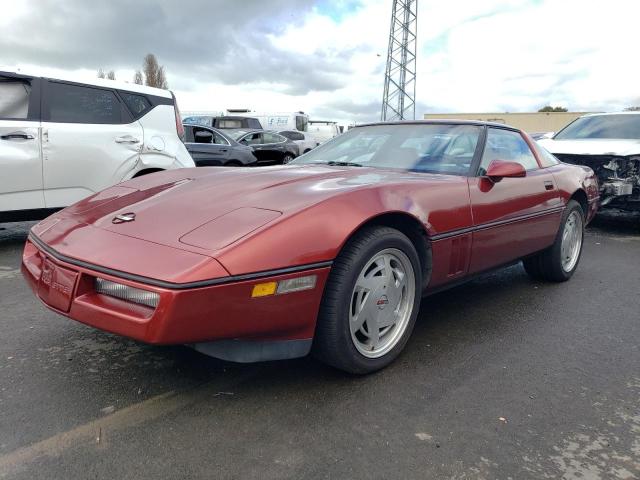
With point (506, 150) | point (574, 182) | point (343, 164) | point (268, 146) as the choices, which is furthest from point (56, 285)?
point (268, 146)

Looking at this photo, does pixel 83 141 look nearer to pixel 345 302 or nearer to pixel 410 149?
pixel 410 149

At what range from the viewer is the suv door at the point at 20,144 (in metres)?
4.56

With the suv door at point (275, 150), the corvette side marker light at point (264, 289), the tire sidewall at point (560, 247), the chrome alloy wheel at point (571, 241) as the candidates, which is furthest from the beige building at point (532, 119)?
the corvette side marker light at point (264, 289)

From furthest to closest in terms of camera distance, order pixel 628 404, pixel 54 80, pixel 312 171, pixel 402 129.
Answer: pixel 54 80
pixel 402 129
pixel 312 171
pixel 628 404

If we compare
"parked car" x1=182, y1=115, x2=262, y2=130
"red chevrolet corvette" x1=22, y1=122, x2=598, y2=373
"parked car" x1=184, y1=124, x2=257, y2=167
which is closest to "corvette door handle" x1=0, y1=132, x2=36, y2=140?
"red chevrolet corvette" x1=22, y1=122, x2=598, y2=373

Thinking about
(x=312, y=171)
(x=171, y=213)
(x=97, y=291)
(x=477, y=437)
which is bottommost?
(x=477, y=437)

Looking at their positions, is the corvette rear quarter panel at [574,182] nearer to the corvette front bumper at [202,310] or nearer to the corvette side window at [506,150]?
the corvette side window at [506,150]

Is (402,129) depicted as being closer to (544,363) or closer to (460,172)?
(460,172)

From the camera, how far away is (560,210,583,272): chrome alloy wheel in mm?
4176

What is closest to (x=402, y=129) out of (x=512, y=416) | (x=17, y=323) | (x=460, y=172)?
(x=460, y=172)

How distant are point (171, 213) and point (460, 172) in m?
1.75

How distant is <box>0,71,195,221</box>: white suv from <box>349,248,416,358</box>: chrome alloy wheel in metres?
3.71

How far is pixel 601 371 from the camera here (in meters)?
2.64

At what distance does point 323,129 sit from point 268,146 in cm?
1411
